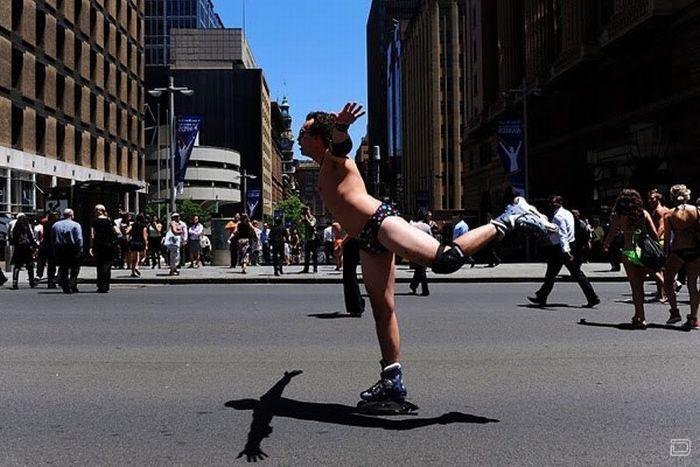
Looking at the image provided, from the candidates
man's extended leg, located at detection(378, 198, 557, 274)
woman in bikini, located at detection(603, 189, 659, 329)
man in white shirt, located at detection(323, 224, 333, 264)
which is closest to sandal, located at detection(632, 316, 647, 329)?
woman in bikini, located at detection(603, 189, 659, 329)

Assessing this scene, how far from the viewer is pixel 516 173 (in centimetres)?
3166

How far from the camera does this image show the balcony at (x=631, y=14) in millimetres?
28094

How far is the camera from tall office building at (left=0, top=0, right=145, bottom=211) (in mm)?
37844

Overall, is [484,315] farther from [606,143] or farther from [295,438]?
[606,143]

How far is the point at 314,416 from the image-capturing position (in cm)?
496

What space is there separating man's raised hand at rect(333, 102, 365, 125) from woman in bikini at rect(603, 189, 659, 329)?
5.26 m

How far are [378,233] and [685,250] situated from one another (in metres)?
5.72

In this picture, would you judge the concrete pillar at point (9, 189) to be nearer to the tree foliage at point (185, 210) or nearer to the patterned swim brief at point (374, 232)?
the patterned swim brief at point (374, 232)

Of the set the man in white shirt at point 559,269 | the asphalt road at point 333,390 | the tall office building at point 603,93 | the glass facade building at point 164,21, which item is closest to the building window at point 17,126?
the tall office building at point 603,93

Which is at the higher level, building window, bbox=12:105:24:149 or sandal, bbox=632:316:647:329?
building window, bbox=12:105:24:149

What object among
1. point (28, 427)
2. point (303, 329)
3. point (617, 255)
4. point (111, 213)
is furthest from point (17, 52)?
point (28, 427)

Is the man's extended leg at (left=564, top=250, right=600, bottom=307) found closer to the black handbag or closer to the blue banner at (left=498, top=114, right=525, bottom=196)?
the black handbag

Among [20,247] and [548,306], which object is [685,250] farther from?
[20,247]

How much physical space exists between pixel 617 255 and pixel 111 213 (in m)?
17.4
